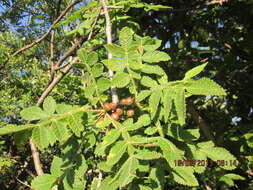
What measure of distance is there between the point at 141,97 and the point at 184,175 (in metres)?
0.35

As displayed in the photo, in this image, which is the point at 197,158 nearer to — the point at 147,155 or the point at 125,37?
the point at 147,155

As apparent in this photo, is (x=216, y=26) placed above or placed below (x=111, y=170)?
above

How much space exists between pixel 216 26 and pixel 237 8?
0.29 meters

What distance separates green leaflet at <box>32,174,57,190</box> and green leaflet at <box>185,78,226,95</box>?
27.9 inches

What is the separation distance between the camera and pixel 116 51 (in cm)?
108

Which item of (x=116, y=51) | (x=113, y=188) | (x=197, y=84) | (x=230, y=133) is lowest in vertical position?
(x=230, y=133)

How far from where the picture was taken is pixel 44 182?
1092 millimetres

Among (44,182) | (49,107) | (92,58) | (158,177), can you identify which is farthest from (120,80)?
(44,182)

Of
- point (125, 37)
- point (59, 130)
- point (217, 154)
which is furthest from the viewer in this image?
point (217, 154)

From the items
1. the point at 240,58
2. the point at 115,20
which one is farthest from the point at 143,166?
the point at 240,58

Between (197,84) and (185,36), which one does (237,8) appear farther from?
(197,84)

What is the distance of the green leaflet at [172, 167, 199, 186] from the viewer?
→ 98 cm

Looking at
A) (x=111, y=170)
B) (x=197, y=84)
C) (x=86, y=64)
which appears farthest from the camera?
(x=86, y=64)

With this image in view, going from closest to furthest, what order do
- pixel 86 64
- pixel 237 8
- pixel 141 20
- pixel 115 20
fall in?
pixel 86 64 < pixel 115 20 < pixel 141 20 < pixel 237 8
